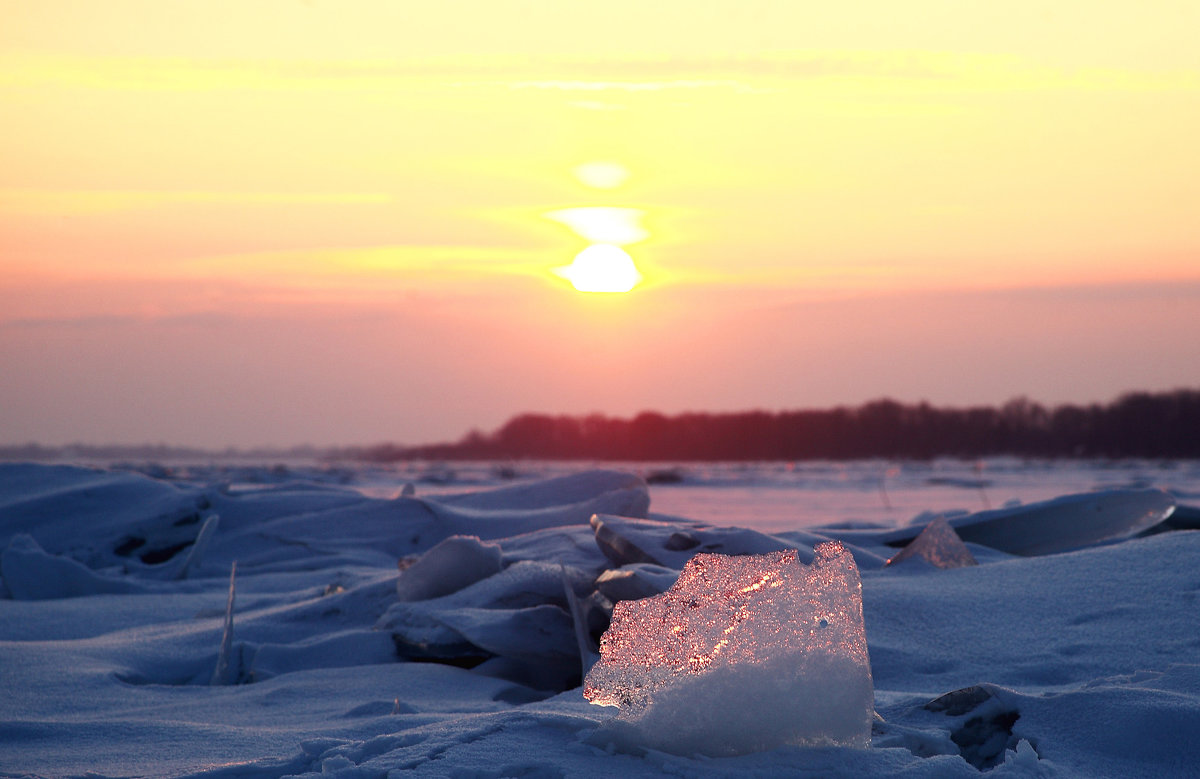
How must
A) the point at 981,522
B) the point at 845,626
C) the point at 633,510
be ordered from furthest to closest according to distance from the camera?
the point at 633,510
the point at 981,522
the point at 845,626

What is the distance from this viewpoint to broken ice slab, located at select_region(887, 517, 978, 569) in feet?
12.3

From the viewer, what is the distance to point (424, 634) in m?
3.12

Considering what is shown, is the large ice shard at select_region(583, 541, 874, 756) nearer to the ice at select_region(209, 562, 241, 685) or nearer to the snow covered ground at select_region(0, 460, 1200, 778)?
the snow covered ground at select_region(0, 460, 1200, 778)

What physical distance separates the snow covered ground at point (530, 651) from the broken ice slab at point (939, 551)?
0.09m

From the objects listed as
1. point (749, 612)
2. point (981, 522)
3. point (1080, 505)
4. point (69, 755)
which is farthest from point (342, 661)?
point (1080, 505)

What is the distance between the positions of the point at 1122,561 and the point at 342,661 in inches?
102

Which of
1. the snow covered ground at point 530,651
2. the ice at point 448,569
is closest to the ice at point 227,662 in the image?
the snow covered ground at point 530,651

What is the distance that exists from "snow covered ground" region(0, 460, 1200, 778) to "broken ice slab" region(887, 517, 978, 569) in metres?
0.09

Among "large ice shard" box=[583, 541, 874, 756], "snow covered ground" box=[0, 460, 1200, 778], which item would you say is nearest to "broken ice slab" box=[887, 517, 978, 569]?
"snow covered ground" box=[0, 460, 1200, 778]

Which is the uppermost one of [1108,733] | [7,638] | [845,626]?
[845,626]

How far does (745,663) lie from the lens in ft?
5.09

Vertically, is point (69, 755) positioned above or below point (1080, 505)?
below

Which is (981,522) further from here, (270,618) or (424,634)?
(270,618)

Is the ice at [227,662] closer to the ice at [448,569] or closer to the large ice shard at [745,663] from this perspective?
the ice at [448,569]
